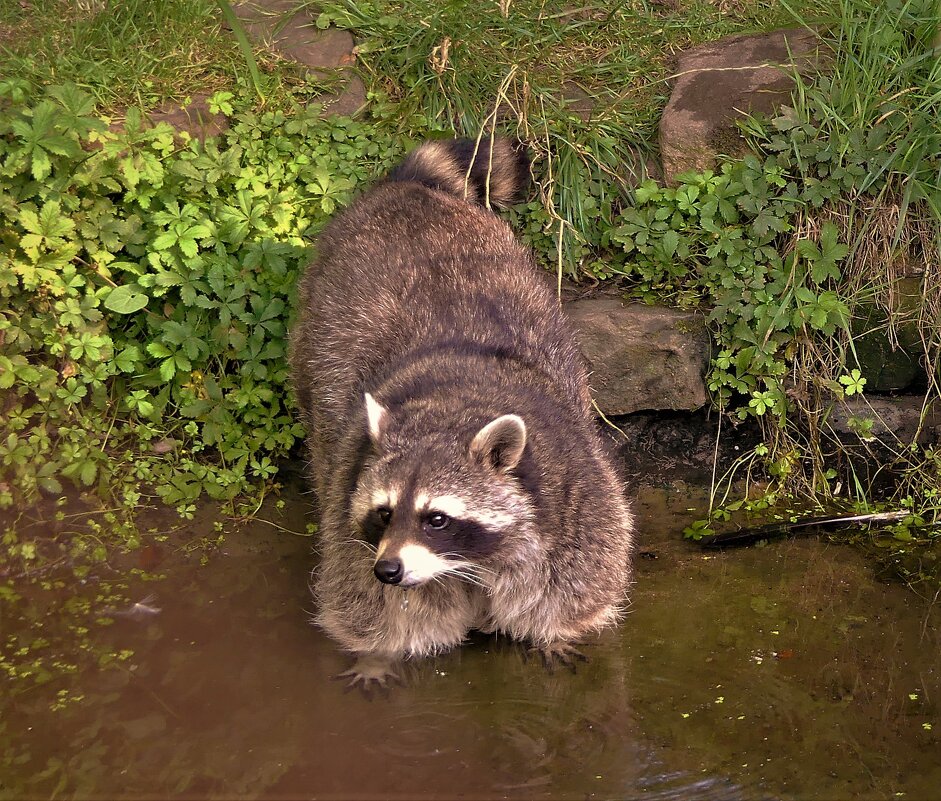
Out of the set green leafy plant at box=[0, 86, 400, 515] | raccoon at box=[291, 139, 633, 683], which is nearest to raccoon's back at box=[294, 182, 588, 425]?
raccoon at box=[291, 139, 633, 683]

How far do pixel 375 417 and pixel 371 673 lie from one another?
88 centimetres

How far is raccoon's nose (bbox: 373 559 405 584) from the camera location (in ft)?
10.5

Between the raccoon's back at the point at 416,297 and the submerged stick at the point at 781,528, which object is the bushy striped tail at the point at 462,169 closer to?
the raccoon's back at the point at 416,297

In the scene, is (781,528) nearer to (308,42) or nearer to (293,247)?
(293,247)

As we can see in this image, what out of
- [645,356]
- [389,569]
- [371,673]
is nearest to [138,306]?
[371,673]

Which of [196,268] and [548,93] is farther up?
[548,93]

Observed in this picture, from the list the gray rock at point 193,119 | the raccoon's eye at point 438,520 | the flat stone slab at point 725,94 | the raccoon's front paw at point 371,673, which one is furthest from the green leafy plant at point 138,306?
the flat stone slab at point 725,94

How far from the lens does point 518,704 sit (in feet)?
11.4

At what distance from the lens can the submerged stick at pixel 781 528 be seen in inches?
173

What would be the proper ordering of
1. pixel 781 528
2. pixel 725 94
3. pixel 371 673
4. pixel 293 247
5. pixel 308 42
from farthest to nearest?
pixel 308 42 → pixel 725 94 → pixel 293 247 → pixel 781 528 → pixel 371 673

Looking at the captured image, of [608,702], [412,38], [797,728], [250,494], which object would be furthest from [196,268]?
[797,728]

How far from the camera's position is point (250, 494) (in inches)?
185

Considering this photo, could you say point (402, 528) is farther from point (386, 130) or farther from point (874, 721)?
point (386, 130)

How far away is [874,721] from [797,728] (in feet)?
0.77
